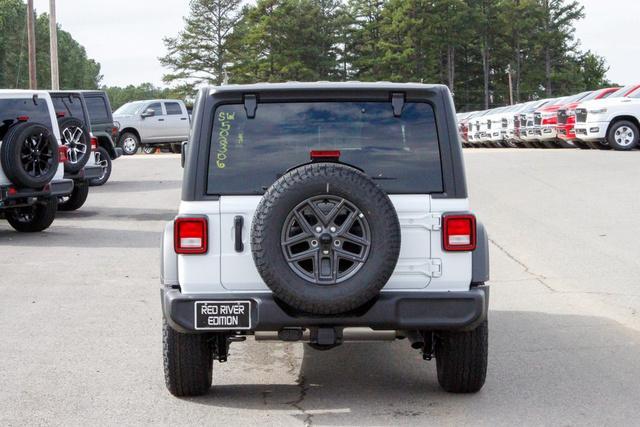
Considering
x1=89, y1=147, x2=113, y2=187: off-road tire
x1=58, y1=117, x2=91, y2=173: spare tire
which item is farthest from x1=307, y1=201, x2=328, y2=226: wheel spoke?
x1=89, y1=147, x2=113, y2=187: off-road tire

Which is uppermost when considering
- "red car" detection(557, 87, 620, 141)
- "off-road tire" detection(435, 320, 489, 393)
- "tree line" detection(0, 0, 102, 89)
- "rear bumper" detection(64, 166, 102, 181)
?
"tree line" detection(0, 0, 102, 89)

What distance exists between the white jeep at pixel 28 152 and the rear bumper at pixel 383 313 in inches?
364

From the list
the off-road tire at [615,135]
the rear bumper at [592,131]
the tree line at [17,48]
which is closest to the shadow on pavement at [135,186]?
the rear bumper at [592,131]

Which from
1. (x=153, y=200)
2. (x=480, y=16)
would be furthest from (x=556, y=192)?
(x=480, y=16)

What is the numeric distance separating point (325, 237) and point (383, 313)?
537 mm

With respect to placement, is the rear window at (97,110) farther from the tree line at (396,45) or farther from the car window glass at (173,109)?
the tree line at (396,45)

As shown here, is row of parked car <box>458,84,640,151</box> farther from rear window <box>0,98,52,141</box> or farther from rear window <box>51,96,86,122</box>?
rear window <box>0,98,52,141</box>

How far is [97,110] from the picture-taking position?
83.8 ft

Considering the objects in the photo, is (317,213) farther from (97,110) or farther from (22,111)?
(97,110)

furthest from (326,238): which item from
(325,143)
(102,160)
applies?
(102,160)

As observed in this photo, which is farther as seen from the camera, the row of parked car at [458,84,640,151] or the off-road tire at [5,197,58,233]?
the row of parked car at [458,84,640,151]

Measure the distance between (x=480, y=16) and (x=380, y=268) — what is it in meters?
101

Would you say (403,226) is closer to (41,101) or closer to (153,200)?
(41,101)

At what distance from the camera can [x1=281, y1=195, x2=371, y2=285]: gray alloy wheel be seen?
19.0ft
